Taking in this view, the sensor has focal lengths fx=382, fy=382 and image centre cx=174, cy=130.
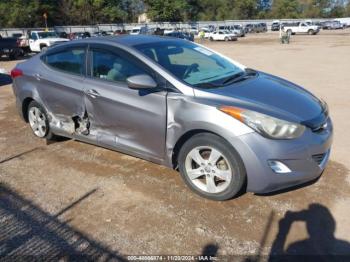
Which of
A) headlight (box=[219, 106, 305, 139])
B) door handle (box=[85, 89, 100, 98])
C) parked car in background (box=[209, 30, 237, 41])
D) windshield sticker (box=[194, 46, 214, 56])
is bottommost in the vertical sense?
parked car in background (box=[209, 30, 237, 41])

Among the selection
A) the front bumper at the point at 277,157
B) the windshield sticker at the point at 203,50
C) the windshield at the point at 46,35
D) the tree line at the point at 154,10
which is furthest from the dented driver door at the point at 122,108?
the tree line at the point at 154,10

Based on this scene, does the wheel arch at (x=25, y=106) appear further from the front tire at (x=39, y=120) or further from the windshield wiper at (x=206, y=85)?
the windshield wiper at (x=206, y=85)

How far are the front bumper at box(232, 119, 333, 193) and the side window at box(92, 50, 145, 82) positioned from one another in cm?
150

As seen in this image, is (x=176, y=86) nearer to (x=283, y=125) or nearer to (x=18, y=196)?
(x=283, y=125)

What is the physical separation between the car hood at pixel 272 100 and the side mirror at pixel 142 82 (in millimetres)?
483

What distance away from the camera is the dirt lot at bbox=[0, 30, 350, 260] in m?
3.19

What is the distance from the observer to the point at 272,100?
3881mm

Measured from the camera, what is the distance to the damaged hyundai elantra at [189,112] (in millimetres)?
3555

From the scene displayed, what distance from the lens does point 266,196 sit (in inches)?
156

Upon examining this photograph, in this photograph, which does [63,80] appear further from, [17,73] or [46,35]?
[46,35]

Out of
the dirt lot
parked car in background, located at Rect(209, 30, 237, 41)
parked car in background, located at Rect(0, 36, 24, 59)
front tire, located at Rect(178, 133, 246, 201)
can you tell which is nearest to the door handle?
the dirt lot

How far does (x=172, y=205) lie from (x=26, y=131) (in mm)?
3706

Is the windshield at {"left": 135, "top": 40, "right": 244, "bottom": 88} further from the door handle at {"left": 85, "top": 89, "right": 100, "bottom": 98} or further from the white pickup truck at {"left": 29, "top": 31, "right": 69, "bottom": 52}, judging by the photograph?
→ the white pickup truck at {"left": 29, "top": 31, "right": 69, "bottom": 52}

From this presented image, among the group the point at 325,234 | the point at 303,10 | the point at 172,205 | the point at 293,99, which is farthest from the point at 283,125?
the point at 303,10
